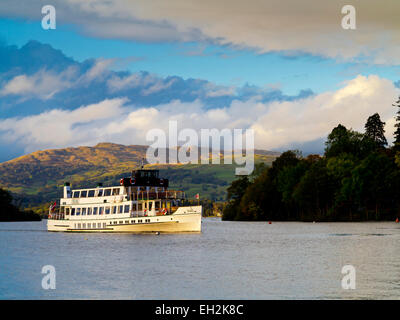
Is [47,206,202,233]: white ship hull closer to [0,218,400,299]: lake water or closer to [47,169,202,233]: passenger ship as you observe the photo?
[47,169,202,233]: passenger ship

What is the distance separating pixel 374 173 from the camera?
535ft

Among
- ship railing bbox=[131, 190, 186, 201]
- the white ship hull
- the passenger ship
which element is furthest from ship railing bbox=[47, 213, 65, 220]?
ship railing bbox=[131, 190, 186, 201]

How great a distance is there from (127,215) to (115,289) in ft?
211

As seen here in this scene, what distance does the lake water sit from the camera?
43.8 metres

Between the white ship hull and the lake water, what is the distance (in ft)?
47.7

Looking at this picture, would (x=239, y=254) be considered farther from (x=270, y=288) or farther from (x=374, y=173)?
(x=374, y=173)

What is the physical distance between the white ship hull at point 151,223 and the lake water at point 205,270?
47.7 feet

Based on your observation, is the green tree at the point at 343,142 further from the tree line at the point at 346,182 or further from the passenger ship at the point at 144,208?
the passenger ship at the point at 144,208

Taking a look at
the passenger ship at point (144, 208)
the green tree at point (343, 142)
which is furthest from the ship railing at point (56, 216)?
the green tree at point (343, 142)

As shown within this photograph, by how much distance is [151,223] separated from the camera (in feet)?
348

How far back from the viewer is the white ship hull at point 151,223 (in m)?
105

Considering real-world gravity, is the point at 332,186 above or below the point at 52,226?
above
